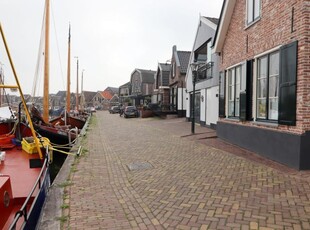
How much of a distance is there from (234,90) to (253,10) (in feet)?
9.89

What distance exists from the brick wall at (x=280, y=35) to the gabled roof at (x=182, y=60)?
15.0 m

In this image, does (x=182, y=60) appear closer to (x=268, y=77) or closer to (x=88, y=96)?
(x=268, y=77)

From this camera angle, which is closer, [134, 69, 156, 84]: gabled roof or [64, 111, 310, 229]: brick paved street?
[64, 111, 310, 229]: brick paved street

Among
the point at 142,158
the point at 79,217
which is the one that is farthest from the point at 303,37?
the point at 79,217

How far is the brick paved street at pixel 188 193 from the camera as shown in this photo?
3.75 meters

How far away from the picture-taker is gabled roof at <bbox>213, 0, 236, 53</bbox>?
409 inches

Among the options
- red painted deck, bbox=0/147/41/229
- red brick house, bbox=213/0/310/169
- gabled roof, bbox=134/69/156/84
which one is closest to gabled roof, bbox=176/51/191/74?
red brick house, bbox=213/0/310/169

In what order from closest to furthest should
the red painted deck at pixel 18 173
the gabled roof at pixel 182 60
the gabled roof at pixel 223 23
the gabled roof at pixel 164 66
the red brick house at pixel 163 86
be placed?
1. the red painted deck at pixel 18 173
2. the gabled roof at pixel 223 23
3. the gabled roof at pixel 182 60
4. the red brick house at pixel 163 86
5. the gabled roof at pixel 164 66

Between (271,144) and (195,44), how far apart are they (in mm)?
Answer: 12560

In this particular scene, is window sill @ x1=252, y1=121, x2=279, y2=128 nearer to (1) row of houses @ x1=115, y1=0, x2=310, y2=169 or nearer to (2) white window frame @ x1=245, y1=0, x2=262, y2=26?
(1) row of houses @ x1=115, y1=0, x2=310, y2=169

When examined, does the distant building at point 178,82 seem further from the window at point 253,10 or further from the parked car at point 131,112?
the window at point 253,10

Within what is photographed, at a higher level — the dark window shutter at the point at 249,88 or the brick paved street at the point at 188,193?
the dark window shutter at the point at 249,88

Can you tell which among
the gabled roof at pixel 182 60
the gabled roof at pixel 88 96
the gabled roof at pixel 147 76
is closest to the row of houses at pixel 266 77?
the gabled roof at pixel 182 60

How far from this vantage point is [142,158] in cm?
793
